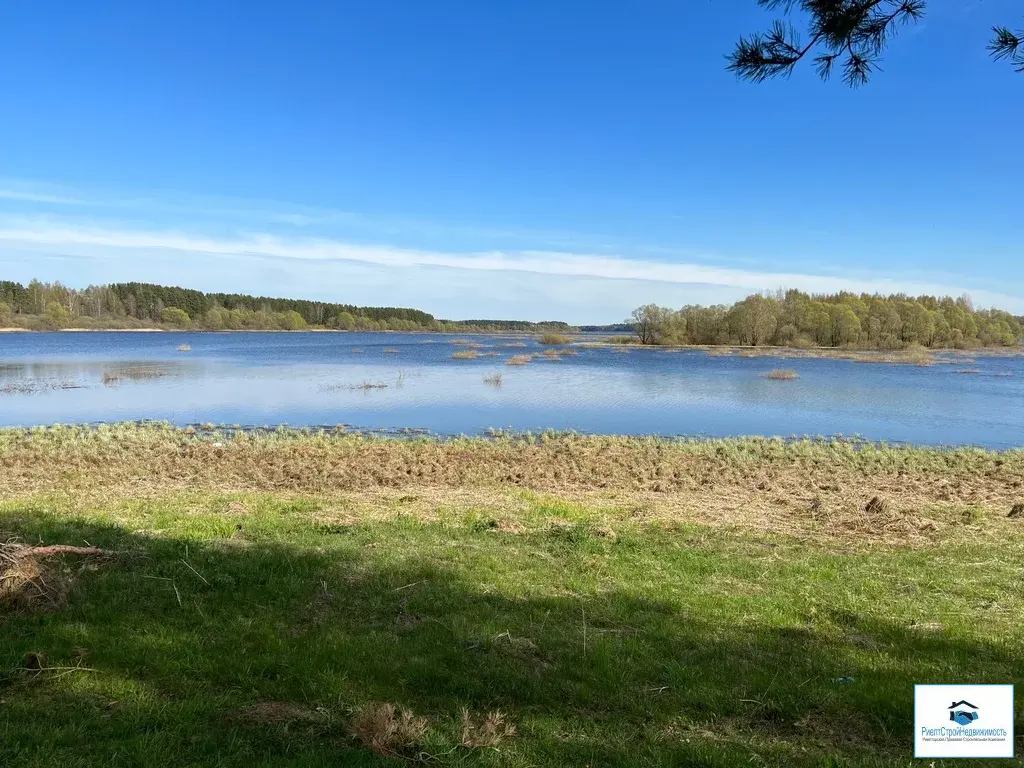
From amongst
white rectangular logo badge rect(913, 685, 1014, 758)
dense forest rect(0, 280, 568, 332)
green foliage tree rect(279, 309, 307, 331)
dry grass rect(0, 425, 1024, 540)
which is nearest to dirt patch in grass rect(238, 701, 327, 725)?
white rectangular logo badge rect(913, 685, 1014, 758)

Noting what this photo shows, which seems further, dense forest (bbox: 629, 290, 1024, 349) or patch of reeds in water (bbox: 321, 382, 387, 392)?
dense forest (bbox: 629, 290, 1024, 349)

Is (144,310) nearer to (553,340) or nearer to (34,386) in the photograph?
(553,340)

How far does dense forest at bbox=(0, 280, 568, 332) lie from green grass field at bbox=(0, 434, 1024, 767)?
129587mm

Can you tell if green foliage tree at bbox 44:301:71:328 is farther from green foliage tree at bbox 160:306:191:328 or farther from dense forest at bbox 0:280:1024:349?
green foliage tree at bbox 160:306:191:328

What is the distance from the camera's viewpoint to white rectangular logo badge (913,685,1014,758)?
142 inches

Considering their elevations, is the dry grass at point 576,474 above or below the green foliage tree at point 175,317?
below

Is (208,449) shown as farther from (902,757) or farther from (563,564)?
(902,757)

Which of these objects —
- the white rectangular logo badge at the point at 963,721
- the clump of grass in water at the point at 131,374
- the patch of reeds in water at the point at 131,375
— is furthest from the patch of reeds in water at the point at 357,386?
the white rectangular logo badge at the point at 963,721

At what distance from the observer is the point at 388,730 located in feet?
11.6

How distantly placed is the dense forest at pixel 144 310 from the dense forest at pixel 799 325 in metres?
90.6

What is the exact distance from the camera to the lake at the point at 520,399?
22.8 m

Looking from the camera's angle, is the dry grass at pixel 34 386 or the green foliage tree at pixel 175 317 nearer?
the dry grass at pixel 34 386

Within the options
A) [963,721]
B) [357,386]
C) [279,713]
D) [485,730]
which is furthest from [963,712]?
[357,386]

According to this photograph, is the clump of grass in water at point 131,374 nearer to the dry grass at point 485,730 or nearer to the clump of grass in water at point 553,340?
the dry grass at point 485,730
